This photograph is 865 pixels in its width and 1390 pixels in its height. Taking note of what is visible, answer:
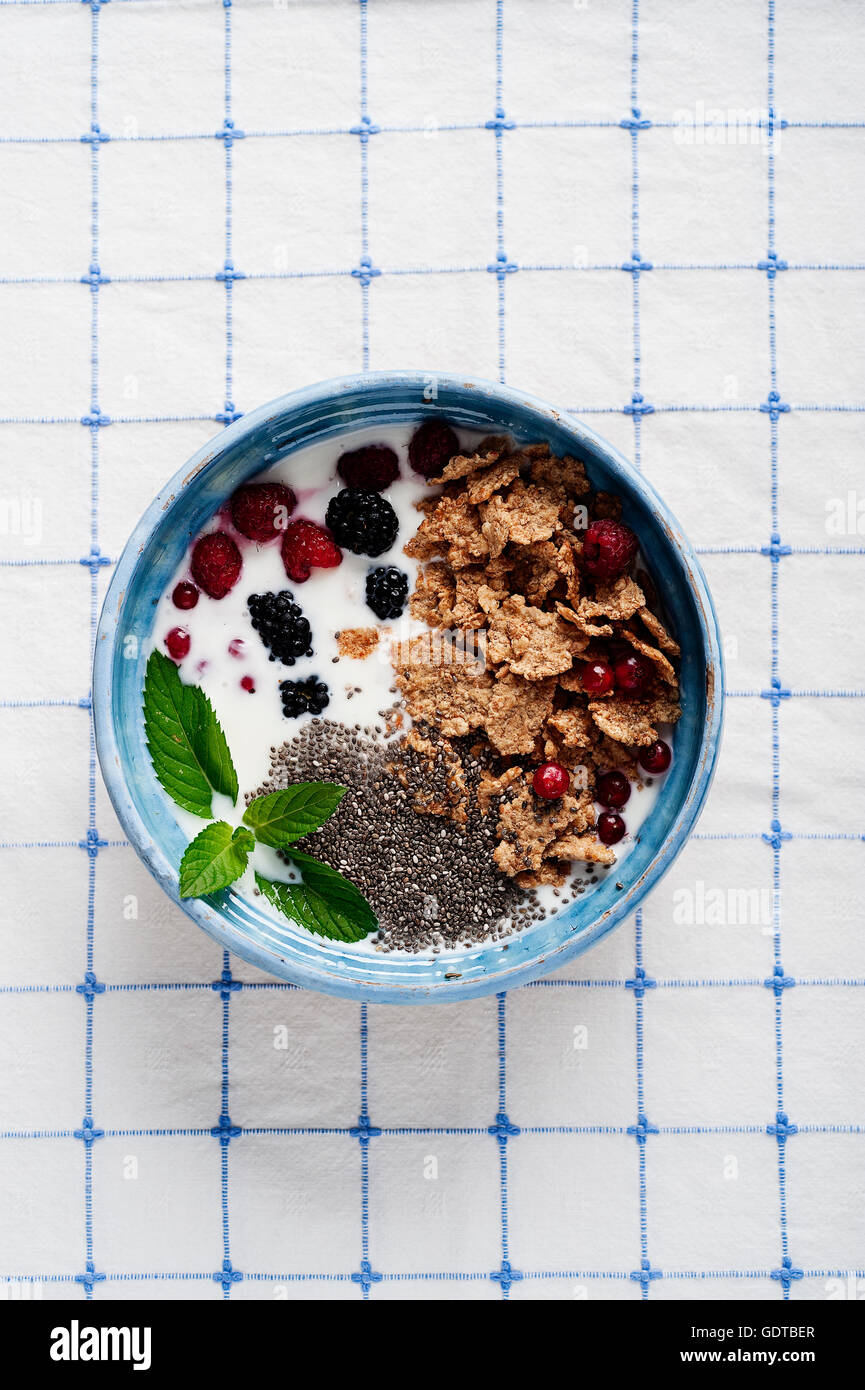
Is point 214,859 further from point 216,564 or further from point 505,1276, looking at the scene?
point 505,1276

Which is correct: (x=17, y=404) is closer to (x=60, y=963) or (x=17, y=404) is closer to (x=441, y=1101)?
(x=60, y=963)

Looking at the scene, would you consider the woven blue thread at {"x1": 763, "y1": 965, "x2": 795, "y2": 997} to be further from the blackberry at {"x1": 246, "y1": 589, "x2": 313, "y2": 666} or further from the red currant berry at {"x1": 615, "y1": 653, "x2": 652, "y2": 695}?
the blackberry at {"x1": 246, "y1": 589, "x2": 313, "y2": 666}

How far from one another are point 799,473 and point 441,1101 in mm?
924

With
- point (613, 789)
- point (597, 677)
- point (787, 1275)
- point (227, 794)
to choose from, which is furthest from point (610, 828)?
point (787, 1275)

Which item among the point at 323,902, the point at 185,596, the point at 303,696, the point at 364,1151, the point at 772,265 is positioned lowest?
the point at 364,1151

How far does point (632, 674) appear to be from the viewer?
1.20m

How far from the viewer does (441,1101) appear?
1.38 metres

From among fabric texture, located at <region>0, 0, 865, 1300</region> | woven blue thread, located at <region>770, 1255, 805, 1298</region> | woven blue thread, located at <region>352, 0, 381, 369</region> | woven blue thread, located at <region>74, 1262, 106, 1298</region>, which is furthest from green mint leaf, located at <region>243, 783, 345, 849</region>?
woven blue thread, located at <region>770, 1255, 805, 1298</region>

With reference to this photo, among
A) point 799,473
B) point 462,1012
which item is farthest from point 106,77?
point 462,1012

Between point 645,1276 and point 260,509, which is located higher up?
point 260,509

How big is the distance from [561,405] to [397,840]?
1.93 feet

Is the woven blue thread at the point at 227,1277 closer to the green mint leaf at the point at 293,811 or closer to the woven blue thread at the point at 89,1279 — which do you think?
the woven blue thread at the point at 89,1279

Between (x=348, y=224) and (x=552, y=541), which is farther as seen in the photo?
(x=348, y=224)
